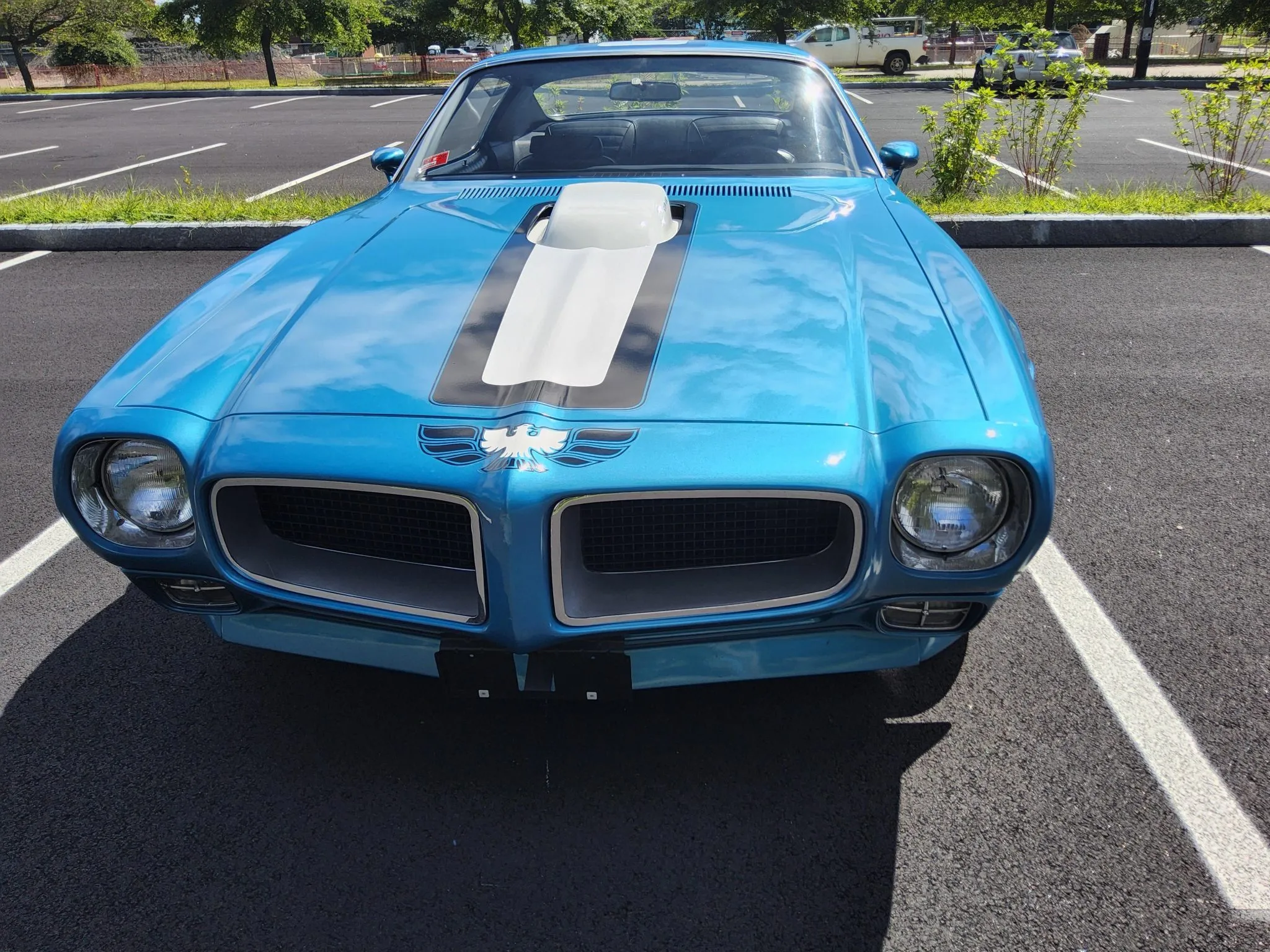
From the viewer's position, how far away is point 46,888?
179 centimetres

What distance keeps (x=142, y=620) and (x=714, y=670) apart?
1.64 metres

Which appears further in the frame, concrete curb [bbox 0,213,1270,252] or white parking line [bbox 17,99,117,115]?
white parking line [bbox 17,99,117,115]

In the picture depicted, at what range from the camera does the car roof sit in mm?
3416

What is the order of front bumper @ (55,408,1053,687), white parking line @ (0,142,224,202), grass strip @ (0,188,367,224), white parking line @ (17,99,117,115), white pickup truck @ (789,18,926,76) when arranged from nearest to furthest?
front bumper @ (55,408,1053,687), grass strip @ (0,188,367,224), white parking line @ (0,142,224,202), white parking line @ (17,99,117,115), white pickup truck @ (789,18,926,76)

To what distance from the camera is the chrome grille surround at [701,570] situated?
166cm

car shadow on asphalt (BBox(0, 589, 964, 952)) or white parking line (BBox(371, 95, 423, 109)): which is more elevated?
white parking line (BBox(371, 95, 423, 109))

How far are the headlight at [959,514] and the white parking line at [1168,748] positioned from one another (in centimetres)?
69

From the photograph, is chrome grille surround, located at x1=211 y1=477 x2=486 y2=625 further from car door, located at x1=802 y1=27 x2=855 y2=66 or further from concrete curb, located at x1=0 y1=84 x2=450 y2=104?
car door, located at x1=802 y1=27 x2=855 y2=66

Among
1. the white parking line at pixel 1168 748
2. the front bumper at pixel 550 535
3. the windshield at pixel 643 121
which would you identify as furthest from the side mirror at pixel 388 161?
the front bumper at pixel 550 535

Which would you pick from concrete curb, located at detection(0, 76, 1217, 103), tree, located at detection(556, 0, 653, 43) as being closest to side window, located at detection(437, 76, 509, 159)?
concrete curb, located at detection(0, 76, 1217, 103)

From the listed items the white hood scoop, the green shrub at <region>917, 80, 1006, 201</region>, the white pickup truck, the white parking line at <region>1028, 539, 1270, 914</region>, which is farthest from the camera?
the white pickup truck

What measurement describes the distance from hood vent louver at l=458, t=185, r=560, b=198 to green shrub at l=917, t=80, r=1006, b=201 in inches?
159

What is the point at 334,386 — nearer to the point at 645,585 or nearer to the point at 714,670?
the point at 645,585

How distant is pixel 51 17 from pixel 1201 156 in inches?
1303
